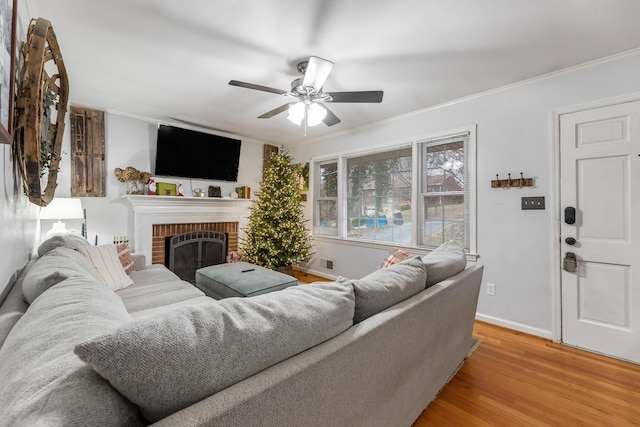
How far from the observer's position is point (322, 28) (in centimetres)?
198

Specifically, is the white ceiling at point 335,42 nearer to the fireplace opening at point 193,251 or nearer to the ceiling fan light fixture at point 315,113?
the ceiling fan light fixture at point 315,113

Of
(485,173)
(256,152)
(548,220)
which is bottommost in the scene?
(548,220)

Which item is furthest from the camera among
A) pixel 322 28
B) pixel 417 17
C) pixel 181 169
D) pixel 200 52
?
pixel 181 169

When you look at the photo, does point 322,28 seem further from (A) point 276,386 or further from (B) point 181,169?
(B) point 181,169

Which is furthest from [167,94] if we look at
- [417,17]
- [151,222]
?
[417,17]

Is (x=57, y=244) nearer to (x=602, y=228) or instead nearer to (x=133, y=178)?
(x=133, y=178)

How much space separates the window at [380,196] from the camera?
3.78 m

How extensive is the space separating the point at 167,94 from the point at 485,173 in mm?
3666

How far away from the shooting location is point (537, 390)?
186 centimetres

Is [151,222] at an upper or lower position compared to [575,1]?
lower

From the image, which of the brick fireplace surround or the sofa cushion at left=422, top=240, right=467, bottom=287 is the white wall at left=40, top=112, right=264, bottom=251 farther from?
the sofa cushion at left=422, top=240, right=467, bottom=287

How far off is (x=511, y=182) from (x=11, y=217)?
381cm

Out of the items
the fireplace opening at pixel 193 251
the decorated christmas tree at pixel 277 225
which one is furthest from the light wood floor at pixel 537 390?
the fireplace opening at pixel 193 251

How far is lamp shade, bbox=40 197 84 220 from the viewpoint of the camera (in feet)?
9.08
